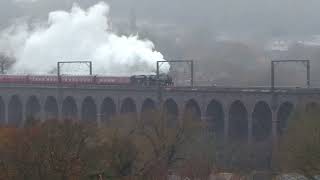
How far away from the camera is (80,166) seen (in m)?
20.1

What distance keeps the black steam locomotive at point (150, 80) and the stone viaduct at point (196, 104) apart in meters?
1.38

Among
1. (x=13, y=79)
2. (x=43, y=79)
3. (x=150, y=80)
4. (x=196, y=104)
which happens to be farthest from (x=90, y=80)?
(x=196, y=104)

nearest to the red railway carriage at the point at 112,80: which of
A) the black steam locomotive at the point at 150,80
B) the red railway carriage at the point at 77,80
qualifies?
the black steam locomotive at the point at 150,80

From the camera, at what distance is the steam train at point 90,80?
49219mm

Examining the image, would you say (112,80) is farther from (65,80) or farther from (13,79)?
(13,79)

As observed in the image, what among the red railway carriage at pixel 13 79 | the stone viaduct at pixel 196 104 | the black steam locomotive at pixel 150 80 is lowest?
the stone viaduct at pixel 196 104

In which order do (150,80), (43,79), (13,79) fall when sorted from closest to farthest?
(150,80) < (43,79) < (13,79)

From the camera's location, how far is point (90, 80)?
52.8 metres

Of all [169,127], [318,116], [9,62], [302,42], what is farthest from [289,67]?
[9,62]

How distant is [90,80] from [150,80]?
5.14m

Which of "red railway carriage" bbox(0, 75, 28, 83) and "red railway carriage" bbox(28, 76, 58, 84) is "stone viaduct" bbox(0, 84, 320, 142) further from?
"red railway carriage" bbox(0, 75, 28, 83)

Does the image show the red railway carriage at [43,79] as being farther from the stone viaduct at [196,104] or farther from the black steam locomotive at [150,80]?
the black steam locomotive at [150,80]

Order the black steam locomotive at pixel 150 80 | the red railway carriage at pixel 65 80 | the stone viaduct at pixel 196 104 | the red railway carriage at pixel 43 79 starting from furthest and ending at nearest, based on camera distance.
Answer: the red railway carriage at pixel 43 79 < the red railway carriage at pixel 65 80 < the black steam locomotive at pixel 150 80 < the stone viaduct at pixel 196 104

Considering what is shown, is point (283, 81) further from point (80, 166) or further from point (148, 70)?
point (80, 166)
